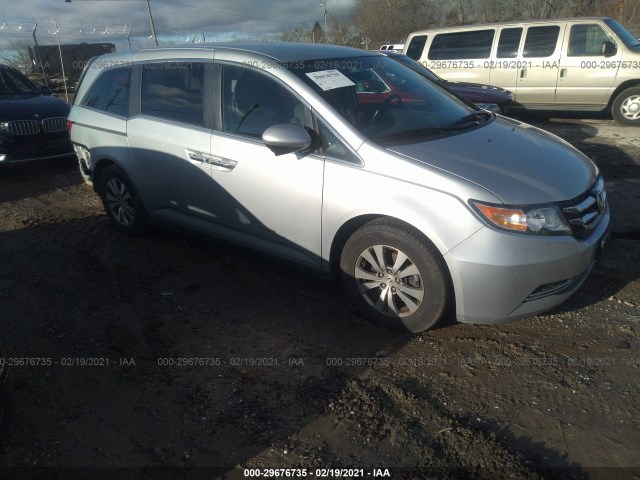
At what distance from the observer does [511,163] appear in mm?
3262

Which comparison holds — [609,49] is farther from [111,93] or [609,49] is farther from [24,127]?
[24,127]

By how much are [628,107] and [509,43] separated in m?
2.55

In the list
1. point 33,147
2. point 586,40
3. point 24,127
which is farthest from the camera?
point 586,40

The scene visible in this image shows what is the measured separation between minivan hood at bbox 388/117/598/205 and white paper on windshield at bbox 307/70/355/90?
2.37ft

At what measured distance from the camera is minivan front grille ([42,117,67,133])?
7582 mm

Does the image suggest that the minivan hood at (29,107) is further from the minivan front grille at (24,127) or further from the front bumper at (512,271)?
the front bumper at (512,271)

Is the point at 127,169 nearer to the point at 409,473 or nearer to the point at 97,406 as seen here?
the point at 97,406

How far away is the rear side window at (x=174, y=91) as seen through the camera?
418 cm

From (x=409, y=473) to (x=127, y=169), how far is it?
3.65 meters

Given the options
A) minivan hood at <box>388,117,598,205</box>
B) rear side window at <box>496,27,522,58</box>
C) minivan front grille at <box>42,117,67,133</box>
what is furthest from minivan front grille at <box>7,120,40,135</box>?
rear side window at <box>496,27,522,58</box>

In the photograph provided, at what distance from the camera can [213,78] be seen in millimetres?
4074

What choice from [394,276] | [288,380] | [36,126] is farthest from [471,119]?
[36,126]

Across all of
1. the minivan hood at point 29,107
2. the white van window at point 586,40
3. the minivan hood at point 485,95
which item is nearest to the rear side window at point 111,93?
the minivan hood at point 29,107

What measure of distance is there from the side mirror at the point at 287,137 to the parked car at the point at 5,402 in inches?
74.6
